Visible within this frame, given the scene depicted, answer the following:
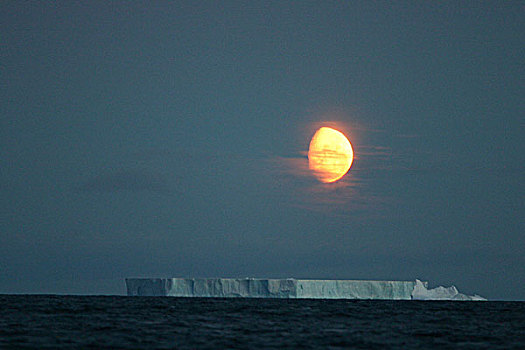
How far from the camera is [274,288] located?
237 ft

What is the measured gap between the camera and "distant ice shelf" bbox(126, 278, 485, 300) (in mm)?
70625

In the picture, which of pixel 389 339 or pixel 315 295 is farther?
pixel 315 295

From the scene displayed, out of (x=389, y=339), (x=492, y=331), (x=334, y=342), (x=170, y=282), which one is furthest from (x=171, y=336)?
(x=170, y=282)

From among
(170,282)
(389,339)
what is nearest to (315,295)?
(170,282)

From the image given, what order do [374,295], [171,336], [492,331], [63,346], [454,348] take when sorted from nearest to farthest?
[63,346] < [454,348] < [171,336] < [492,331] < [374,295]

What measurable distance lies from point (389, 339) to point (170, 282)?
4805 centimetres

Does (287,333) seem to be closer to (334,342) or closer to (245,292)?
(334,342)

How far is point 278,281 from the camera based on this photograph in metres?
72.2

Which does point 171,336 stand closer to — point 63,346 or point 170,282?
point 63,346

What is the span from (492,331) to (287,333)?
9.97m

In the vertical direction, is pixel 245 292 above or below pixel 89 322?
above

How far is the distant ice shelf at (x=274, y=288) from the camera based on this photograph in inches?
2781

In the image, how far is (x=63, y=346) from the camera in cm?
2072

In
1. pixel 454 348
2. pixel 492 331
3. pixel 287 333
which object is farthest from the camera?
pixel 492 331
